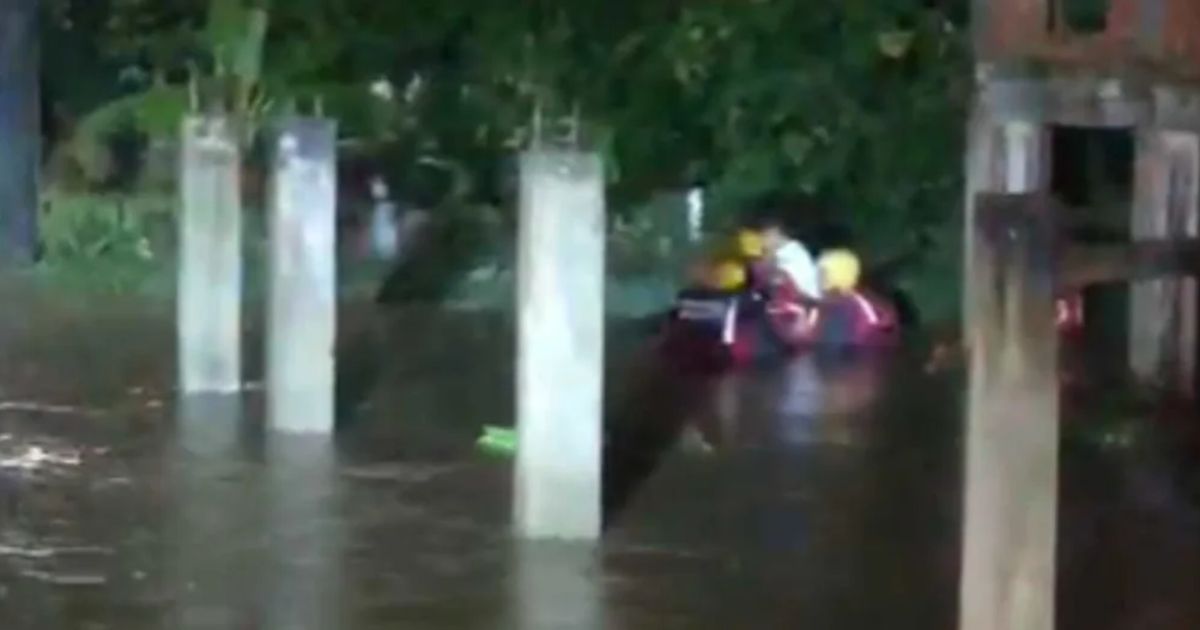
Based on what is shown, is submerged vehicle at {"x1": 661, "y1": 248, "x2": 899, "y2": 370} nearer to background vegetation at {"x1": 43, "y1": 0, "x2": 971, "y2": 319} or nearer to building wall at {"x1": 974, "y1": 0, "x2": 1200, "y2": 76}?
background vegetation at {"x1": 43, "y1": 0, "x2": 971, "y2": 319}

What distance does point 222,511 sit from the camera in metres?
3.61

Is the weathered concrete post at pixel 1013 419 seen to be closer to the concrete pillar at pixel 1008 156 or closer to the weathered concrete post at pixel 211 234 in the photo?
the weathered concrete post at pixel 211 234

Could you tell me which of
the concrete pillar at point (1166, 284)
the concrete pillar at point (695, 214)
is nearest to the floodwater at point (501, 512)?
the concrete pillar at point (1166, 284)

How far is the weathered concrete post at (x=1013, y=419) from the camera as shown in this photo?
2375 millimetres

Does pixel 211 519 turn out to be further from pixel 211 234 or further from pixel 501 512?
pixel 211 234

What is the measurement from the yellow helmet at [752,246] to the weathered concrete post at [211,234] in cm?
145

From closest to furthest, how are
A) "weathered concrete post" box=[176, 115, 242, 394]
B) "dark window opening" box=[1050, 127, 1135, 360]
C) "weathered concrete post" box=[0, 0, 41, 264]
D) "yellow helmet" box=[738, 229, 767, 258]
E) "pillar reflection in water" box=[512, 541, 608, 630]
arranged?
"pillar reflection in water" box=[512, 541, 608, 630] → "weathered concrete post" box=[176, 115, 242, 394] → "yellow helmet" box=[738, 229, 767, 258] → "dark window opening" box=[1050, 127, 1135, 360] → "weathered concrete post" box=[0, 0, 41, 264]

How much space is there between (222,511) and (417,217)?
10.8ft

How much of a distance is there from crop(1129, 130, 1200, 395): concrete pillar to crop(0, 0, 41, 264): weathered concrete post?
3.13m

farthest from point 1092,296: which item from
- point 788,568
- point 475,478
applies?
point 788,568

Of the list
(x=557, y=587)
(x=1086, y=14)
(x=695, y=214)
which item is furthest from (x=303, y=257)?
(x=695, y=214)

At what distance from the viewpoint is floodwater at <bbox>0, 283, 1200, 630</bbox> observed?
10.1ft

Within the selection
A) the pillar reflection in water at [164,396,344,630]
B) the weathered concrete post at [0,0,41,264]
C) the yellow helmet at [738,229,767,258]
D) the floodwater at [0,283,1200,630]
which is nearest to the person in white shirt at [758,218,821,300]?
the yellow helmet at [738,229,767,258]

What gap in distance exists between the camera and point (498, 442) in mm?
4215
